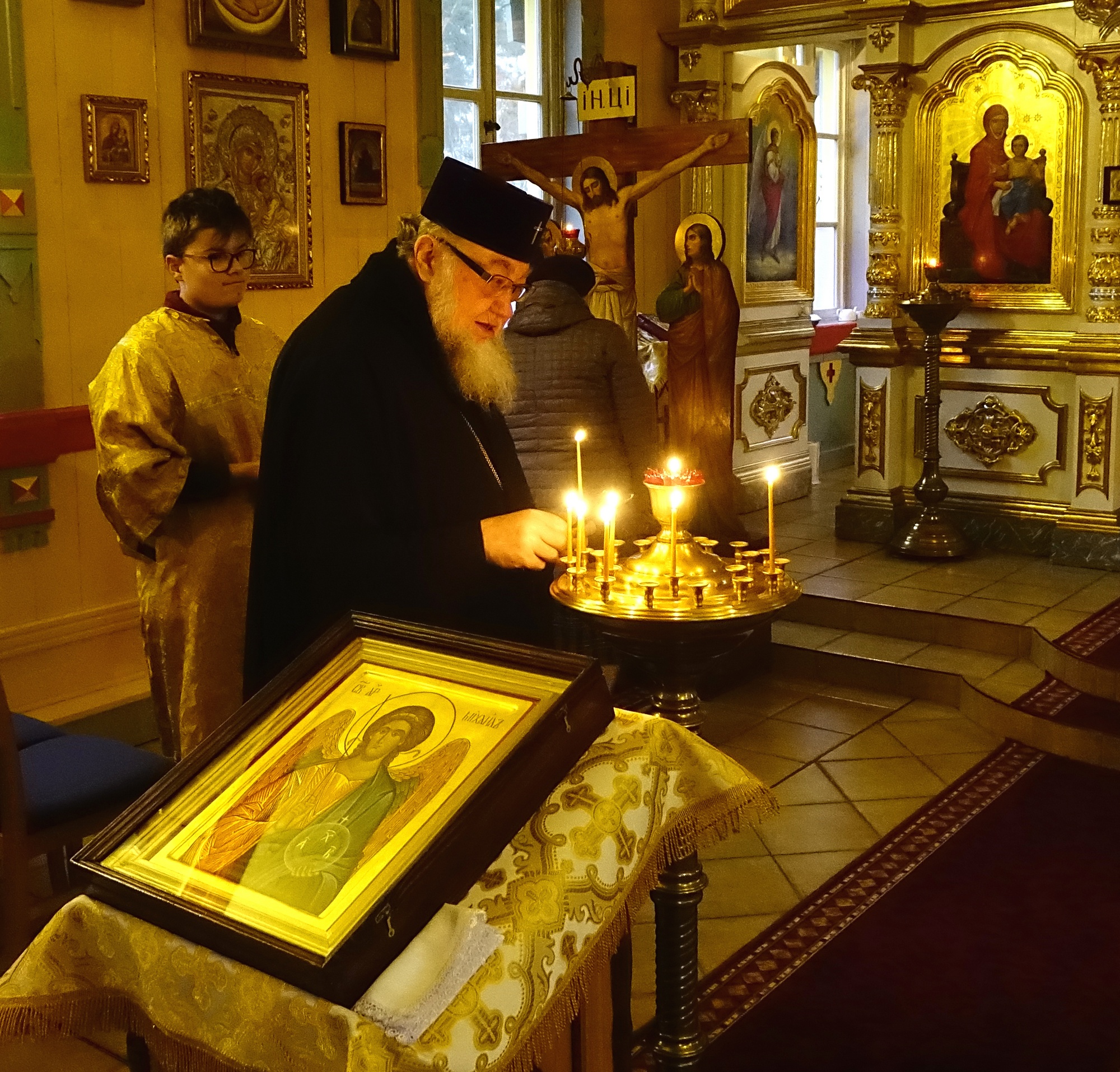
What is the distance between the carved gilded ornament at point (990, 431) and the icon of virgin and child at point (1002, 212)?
63 centimetres

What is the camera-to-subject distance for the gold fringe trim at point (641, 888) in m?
1.47

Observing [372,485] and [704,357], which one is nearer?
[372,485]

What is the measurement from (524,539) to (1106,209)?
17.3 feet

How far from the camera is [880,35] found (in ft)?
22.5

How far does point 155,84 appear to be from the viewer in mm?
4898

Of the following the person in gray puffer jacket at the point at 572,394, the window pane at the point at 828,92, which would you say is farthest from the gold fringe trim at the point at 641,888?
the window pane at the point at 828,92

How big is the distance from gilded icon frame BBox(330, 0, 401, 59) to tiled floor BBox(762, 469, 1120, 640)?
2.90m

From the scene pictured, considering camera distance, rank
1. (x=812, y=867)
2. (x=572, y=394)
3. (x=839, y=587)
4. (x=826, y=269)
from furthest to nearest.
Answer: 1. (x=826, y=269)
2. (x=839, y=587)
3. (x=572, y=394)
4. (x=812, y=867)

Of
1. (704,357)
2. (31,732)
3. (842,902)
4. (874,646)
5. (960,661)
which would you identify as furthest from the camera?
(704,357)

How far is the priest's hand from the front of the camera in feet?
6.71

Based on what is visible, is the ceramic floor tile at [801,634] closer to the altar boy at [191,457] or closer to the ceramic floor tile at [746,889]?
the ceramic floor tile at [746,889]

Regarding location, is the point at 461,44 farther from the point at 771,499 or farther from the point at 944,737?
the point at 771,499

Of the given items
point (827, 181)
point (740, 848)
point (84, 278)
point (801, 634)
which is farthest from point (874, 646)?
point (827, 181)

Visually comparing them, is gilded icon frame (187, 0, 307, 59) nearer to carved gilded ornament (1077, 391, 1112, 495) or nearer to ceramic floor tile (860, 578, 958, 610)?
ceramic floor tile (860, 578, 958, 610)
